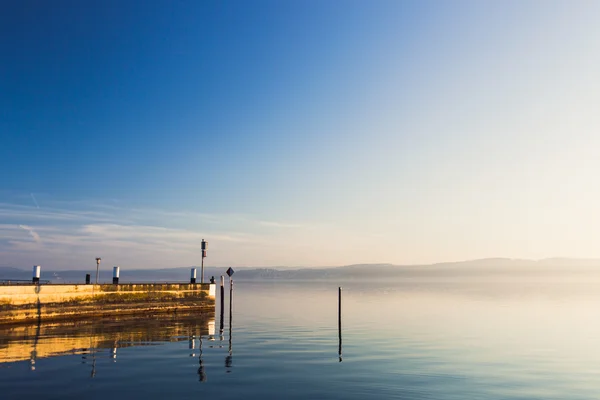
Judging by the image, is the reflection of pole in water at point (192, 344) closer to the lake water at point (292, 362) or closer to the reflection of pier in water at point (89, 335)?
the lake water at point (292, 362)

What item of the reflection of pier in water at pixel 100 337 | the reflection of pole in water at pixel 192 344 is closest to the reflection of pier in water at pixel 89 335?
the reflection of pier in water at pixel 100 337

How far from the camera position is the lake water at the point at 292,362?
2039 centimetres

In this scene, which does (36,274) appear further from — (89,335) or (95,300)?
(89,335)

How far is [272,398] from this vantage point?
62.4 feet

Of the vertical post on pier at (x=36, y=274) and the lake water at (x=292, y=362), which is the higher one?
the vertical post on pier at (x=36, y=274)

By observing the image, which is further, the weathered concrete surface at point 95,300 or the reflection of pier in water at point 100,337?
the weathered concrete surface at point 95,300

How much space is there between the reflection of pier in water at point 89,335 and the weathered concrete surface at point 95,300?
1718 millimetres

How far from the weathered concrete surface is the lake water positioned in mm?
2937

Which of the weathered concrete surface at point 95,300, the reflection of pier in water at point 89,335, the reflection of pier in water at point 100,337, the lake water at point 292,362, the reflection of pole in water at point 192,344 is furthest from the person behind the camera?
Result: the weathered concrete surface at point 95,300

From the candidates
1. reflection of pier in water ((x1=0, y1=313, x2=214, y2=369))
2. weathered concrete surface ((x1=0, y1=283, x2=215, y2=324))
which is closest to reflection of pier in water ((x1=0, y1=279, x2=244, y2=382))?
reflection of pier in water ((x1=0, y1=313, x2=214, y2=369))

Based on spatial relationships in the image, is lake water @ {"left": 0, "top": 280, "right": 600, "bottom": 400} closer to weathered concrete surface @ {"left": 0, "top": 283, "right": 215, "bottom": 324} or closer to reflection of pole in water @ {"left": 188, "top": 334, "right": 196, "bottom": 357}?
reflection of pole in water @ {"left": 188, "top": 334, "right": 196, "bottom": 357}

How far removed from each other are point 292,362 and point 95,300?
88.2ft

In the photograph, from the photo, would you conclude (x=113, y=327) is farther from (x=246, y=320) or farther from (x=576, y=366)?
(x=576, y=366)

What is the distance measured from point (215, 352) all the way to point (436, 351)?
14491mm
